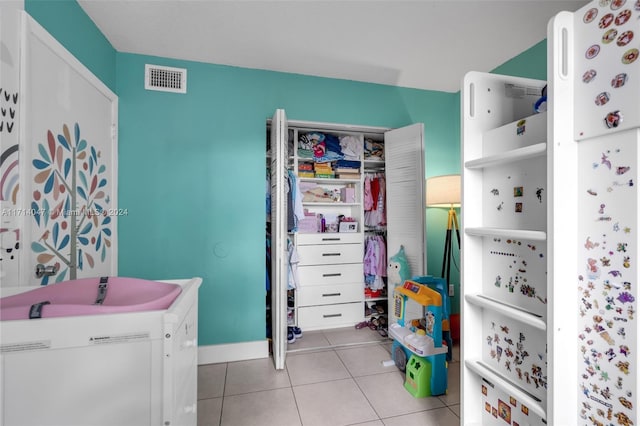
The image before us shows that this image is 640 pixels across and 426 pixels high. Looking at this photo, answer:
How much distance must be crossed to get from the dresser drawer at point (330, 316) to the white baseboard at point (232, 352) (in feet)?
1.95

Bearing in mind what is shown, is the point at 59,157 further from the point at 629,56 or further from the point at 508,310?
the point at 629,56

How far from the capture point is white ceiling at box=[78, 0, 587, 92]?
184cm

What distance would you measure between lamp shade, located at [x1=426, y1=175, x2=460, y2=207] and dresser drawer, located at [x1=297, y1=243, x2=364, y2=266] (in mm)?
969

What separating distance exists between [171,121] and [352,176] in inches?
73.1

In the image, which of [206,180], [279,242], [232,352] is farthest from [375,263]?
[206,180]

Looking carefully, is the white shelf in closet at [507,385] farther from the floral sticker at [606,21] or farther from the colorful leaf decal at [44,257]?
the colorful leaf decal at [44,257]

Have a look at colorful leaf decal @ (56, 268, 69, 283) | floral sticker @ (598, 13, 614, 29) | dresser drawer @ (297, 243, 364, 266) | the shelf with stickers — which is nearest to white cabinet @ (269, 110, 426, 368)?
dresser drawer @ (297, 243, 364, 266)

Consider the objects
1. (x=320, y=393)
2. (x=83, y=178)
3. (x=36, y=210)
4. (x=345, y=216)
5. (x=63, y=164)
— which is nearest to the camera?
(x=36, y=210)

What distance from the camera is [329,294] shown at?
3152mm

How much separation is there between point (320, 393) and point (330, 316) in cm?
116

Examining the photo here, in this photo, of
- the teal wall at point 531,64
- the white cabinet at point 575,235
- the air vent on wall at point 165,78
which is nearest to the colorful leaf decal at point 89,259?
the air vent on wall at point 165,78

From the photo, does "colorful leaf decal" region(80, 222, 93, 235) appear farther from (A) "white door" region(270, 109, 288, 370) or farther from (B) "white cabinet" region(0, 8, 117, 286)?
(A) "white door" region(270, 109, 288, 370)

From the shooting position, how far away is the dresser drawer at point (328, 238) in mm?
3092

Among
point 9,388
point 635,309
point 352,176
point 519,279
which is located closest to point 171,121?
point 352,176
